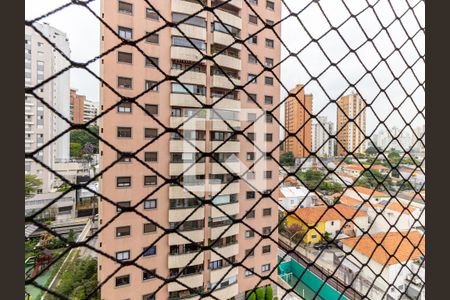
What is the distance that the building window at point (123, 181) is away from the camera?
276cm

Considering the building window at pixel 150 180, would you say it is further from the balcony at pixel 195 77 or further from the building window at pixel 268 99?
the building window at pixel 268 99

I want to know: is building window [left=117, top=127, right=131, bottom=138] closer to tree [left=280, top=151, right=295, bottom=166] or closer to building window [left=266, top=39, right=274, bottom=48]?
building window [left=266, top=39, right=274, bottom=48]

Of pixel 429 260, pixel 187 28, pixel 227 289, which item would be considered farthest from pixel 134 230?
pixel 429 260

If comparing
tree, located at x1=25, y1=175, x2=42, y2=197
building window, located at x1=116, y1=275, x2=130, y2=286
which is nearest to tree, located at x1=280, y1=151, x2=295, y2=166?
tree, located at x1=25, y1=175, x2=42, y2=197

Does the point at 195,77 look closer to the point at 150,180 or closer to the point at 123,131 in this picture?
the point at 123,131

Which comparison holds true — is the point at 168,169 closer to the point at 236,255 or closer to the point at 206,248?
the point at 236,255

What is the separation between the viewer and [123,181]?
2.77 meters

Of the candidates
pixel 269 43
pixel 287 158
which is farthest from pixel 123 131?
pixel 287 158

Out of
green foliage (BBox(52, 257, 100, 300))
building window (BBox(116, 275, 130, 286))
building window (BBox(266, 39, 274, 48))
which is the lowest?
building window (BBox(116, 275, 130, 286))

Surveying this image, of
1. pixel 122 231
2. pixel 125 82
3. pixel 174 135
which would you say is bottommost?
pixel 122 231

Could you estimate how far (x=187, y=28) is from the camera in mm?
2488

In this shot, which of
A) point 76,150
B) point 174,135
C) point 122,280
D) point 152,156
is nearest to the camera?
point 76,150

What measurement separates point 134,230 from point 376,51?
3.06 meters

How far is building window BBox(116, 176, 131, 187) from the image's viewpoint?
2760 mm
